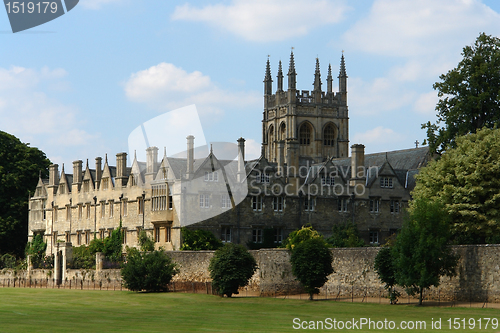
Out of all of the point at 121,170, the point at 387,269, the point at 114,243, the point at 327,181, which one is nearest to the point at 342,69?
the point at 327,181

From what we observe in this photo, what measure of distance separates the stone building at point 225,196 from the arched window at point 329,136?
89.6ft

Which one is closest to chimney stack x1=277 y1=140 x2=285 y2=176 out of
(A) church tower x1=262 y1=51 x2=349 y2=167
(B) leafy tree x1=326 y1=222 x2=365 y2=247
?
(B) leafy tree x1=326 y1=222 x2=365 y2=247

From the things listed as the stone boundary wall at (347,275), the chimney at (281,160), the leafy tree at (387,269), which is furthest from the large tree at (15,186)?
the leafy tree at (387,269)

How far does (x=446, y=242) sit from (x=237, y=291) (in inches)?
530

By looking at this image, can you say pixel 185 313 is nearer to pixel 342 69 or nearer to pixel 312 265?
pixel 312 265

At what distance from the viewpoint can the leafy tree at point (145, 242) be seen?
62656mm

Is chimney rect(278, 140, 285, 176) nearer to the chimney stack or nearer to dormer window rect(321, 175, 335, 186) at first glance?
the chimney stack

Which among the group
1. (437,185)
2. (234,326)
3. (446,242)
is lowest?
(234,326)

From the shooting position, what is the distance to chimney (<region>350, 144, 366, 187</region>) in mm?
68188

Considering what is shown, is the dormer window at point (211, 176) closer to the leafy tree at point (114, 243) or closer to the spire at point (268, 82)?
the leafy tree at point (114, 243)

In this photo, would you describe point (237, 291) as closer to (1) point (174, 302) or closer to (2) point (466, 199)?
(1) point (174, 302)

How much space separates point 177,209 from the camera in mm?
61375

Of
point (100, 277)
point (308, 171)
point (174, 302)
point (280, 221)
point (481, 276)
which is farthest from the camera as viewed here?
point (308, 171)

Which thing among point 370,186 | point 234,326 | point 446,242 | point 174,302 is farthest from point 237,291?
point 370,186
